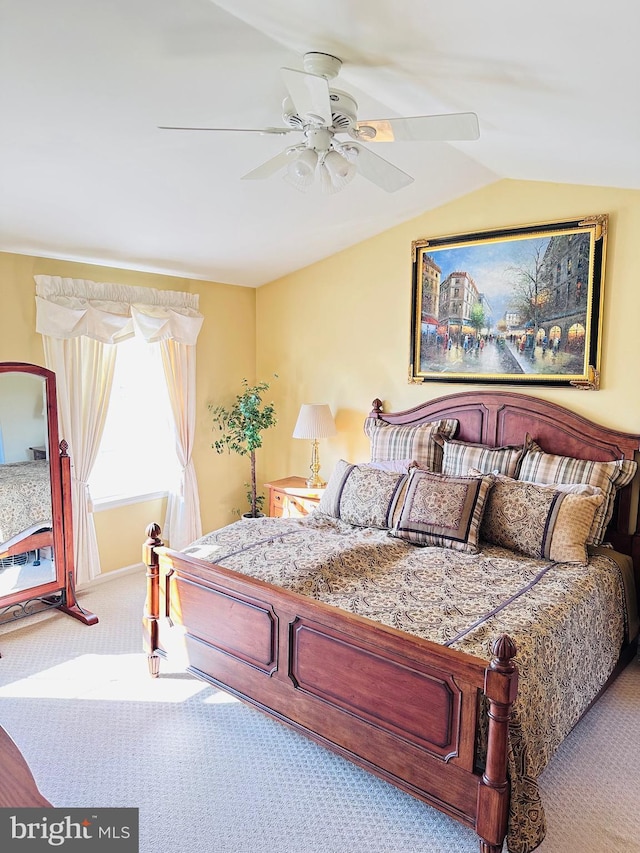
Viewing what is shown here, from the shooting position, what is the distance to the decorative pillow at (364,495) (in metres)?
3.56

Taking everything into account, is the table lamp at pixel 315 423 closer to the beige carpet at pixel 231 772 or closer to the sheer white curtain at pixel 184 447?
the sheer white curtain at pixel 184 447

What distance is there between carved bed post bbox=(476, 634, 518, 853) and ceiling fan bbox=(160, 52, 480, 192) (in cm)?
172

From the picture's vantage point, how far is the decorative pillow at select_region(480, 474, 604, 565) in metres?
3.06

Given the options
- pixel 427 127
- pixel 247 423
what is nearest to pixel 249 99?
pixel 427 127

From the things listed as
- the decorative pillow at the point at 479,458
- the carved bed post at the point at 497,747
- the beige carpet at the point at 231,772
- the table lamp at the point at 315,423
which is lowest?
the beige carpet at the point at 231,772

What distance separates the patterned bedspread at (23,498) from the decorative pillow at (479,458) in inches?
102

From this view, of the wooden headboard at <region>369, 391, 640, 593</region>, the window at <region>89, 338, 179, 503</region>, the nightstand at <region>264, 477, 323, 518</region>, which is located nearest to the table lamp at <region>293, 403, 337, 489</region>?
the nightstand at <region>264, 477, 323, 518</region>

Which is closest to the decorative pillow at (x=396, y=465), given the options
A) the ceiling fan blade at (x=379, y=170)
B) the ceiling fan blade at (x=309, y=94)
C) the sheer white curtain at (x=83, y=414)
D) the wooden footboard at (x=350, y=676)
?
the wooden footboard at (x=350, y=676)

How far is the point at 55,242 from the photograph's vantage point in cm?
362

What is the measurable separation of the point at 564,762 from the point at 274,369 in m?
3.66

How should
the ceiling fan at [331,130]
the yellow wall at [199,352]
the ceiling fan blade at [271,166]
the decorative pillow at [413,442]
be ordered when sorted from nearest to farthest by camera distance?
the ceiling fan at [331,130] → the ceiling fan blade at [271,166] → the yellow wall at [199,352] → the decorative pillow at [413,442]

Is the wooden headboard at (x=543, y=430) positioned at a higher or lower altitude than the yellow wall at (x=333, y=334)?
lower

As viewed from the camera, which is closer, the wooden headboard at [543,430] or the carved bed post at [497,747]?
the carved bed post at [497,747]

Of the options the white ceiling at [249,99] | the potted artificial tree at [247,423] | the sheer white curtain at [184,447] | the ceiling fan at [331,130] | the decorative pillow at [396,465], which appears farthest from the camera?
the potted artificial tree at [247,423]
